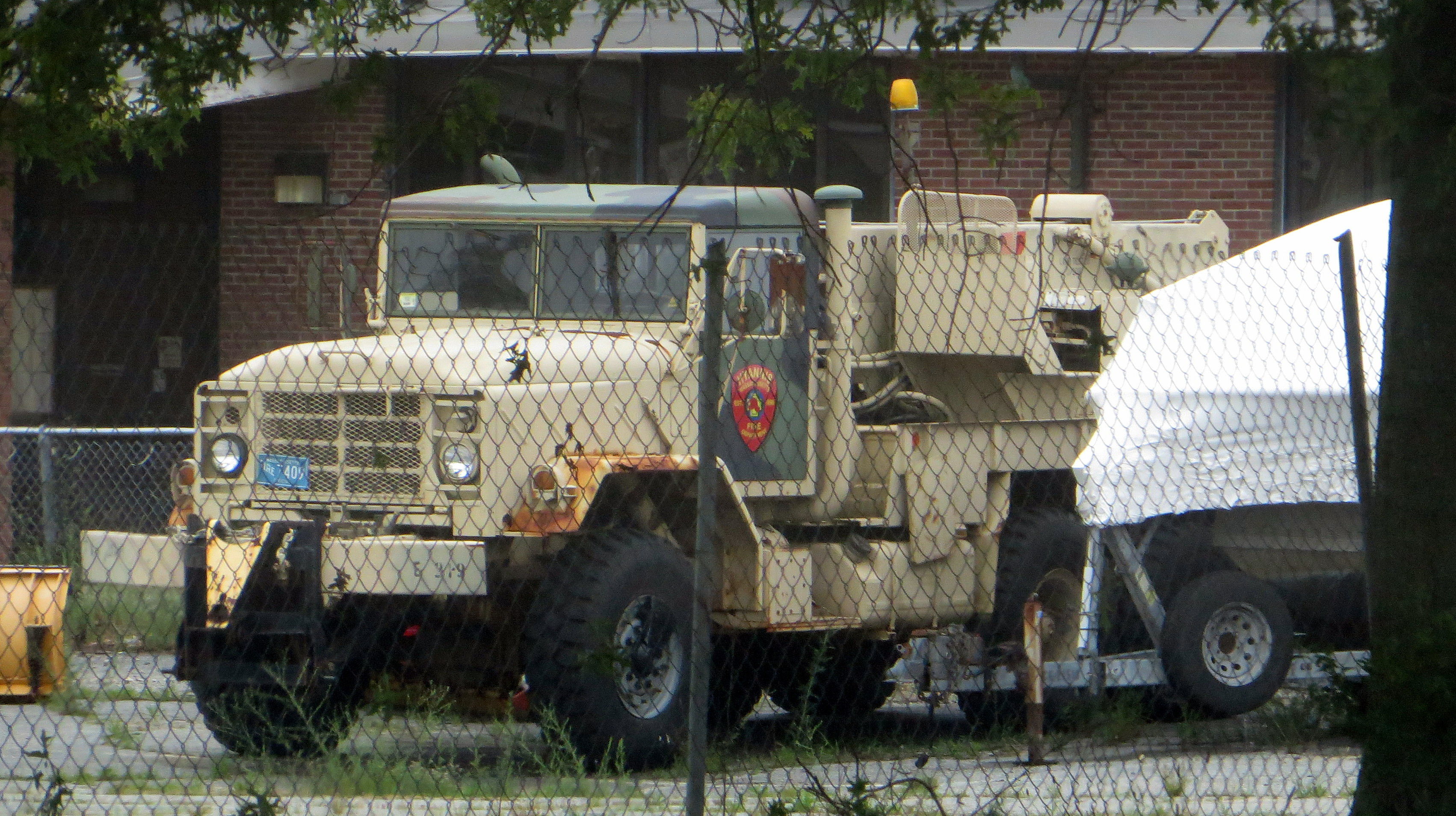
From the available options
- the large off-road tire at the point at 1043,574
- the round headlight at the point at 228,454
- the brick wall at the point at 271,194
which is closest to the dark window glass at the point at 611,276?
the round headlight at the point at 228,454

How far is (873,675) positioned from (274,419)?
3456mm

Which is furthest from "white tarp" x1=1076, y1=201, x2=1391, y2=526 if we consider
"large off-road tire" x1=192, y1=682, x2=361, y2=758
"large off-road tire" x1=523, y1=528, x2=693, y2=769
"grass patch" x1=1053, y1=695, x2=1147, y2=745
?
"large off-road tire" x1=192, y1=682, x2=361, y2=758

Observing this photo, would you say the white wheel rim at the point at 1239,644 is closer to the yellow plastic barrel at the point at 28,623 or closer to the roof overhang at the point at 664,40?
the roof overhang at the point at 664,40

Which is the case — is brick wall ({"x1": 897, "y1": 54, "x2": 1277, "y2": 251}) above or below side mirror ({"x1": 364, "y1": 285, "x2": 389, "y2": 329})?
above

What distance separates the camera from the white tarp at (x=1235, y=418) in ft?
26.8

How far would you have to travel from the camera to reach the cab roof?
8.30 m

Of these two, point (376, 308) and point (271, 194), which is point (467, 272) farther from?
point (271, 194)

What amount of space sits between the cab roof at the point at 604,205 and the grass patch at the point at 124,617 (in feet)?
6.91

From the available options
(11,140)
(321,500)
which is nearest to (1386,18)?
(11,140)

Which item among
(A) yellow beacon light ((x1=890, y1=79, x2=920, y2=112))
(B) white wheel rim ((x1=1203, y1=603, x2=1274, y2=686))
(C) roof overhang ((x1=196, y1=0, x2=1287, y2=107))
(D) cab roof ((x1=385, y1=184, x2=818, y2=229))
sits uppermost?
(C) roof overhang ((x1=196, y1=0, x2=1287, y2=107))

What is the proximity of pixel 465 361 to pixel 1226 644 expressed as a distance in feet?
13.0

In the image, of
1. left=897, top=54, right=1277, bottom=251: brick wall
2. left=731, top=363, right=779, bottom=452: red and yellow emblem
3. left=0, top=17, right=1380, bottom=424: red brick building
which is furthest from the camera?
left=897, top=54, right=1277, bottom=251: brick wall

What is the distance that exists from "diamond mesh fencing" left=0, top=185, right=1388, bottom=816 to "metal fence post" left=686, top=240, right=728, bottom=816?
3.30ft

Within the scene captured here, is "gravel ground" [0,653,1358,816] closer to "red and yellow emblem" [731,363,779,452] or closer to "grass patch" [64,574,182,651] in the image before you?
"grass patch" [64,574,182,651]
